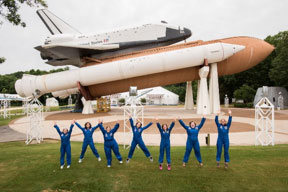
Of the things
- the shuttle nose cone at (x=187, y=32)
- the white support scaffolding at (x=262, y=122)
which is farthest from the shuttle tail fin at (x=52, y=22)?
the white support scaffolding at (x=262, y=122)

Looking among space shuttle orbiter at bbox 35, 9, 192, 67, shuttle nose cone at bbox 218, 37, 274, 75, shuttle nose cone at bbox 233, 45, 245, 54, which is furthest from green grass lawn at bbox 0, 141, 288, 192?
shuttle nose cone at bbox 218, 37, 274, 75

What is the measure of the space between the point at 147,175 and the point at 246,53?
68.0ft

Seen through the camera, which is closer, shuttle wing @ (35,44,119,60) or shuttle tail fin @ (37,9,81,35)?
shuttle wing @ (35,44,119,60)

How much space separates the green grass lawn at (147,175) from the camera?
4480 mm

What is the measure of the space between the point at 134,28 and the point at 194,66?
8.17m

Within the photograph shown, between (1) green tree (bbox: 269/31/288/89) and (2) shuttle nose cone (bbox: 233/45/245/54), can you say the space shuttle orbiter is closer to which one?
(2) shuttle nose cone (bbox: 233/45/245/54)

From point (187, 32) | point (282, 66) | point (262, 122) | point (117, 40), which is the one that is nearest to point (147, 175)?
point (262, 122)

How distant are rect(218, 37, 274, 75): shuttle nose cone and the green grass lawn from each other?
16.6 meters

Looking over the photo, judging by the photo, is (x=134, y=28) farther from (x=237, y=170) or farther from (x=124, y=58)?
(x=237, y=170)

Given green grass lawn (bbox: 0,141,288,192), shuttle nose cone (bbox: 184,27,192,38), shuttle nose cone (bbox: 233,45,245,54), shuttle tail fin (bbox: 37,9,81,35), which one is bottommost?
green grass lawn (bbox: 0,141,288,192)

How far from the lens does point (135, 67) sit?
19312mm

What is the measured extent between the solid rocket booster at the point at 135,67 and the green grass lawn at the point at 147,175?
45.1ft

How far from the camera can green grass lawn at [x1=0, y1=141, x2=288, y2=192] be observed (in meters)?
4.48

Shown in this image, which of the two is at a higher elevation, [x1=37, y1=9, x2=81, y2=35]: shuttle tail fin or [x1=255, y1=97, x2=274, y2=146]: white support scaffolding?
[x1=37, y1=9, x2=81, y2=35]: shuttle tail fin
